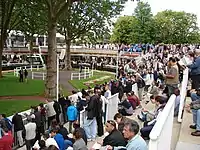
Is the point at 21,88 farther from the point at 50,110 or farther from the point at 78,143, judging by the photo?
the point at 78,143

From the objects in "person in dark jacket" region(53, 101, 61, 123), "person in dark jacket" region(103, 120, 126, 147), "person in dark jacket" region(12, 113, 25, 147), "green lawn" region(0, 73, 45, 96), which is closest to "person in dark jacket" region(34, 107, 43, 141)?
"person in dark jacket" region(12, 113, 25, 147)

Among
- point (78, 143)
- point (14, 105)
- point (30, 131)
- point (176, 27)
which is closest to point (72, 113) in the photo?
point (30, 131)

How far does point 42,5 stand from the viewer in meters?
27.5

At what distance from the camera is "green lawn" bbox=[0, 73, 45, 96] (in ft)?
85.3

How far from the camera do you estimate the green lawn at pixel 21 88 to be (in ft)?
85.3

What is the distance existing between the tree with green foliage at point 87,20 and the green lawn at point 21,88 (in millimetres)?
14002

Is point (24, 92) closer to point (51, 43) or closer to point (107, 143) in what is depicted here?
point (51, 43)

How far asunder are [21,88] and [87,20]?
20439 millimetres

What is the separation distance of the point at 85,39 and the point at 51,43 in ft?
86.7

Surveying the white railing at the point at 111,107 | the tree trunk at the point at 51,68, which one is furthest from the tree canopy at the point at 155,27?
the white railing at the point at 111,107

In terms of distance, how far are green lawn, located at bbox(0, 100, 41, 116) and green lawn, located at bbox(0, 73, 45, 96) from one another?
3260 mm

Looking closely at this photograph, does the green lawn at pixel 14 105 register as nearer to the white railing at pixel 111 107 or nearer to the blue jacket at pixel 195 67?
the white railing at pixel 111 107

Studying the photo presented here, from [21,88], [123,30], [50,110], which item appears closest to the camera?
[50,110]

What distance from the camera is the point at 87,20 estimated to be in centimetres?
4609
